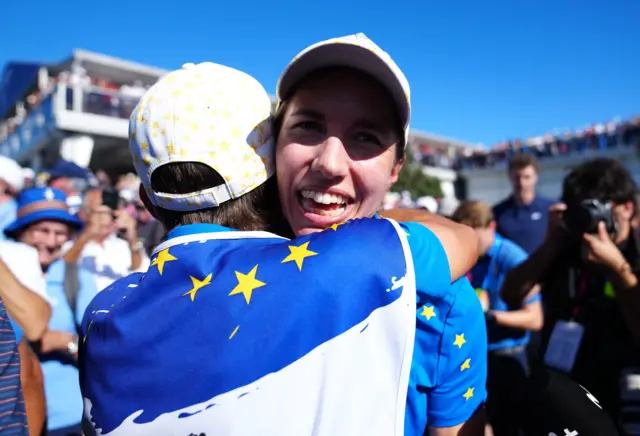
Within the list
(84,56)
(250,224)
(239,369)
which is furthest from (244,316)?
(84,56)

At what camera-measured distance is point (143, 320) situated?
1.01m

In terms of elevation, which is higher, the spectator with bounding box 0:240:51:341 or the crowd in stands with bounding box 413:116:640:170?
the crowd in stands with bounding box 413:116:640:170

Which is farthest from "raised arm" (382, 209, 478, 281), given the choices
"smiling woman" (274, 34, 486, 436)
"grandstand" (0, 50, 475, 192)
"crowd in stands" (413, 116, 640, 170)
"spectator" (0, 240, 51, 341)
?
"crowd in stands" (413, 116, 640, 170)

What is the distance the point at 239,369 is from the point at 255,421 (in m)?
0.10

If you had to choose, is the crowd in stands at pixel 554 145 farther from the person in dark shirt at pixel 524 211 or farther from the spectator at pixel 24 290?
the spectator at pixel 24 290

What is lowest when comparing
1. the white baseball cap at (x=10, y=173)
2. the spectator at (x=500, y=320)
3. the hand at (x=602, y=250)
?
the spectator at (x=500, y=320)

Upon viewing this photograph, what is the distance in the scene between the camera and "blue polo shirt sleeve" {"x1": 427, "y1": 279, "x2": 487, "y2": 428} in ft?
3.84

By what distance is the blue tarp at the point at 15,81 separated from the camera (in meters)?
24.4

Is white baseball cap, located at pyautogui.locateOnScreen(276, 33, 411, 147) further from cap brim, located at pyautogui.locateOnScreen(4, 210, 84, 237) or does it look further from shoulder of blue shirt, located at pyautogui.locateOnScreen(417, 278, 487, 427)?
cap brim, located at pyautogui.locateOnScreen(4, 210, 84, 237)

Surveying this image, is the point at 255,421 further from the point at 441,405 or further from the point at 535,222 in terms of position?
the point at 535,222

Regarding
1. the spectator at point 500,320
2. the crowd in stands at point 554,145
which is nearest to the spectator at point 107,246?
the spectator at point 500,320

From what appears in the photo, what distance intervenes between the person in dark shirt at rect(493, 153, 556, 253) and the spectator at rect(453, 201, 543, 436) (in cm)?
155

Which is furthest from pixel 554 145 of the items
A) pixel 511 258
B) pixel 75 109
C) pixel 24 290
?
pixel 24 290

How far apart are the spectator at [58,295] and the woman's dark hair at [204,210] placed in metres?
1.82
